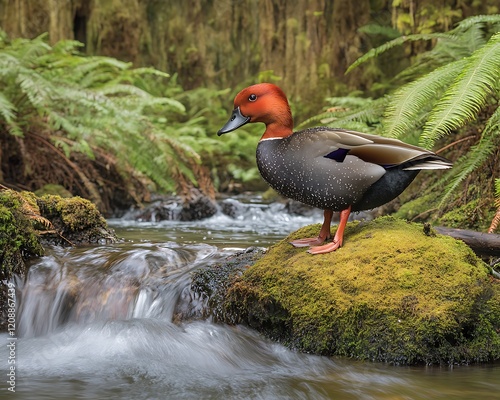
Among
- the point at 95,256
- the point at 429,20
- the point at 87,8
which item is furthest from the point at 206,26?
the point at 95,256

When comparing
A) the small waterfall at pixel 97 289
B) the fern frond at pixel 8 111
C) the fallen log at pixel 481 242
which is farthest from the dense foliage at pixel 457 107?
the fern frond at pixel 8 111

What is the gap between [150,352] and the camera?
2.74 meters

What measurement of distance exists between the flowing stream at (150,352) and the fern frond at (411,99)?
1.33 m

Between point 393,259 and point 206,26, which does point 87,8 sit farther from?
point 393,259

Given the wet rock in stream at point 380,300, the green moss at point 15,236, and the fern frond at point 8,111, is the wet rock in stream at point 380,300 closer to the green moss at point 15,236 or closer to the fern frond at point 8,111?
the green moss at point 15,236

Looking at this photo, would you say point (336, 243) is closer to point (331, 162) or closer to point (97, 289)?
point (331, 162)

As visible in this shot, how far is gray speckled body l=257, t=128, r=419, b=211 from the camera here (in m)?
2.72

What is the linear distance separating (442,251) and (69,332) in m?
1.85

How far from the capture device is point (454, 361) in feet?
8.32

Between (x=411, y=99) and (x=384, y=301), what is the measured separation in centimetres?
188

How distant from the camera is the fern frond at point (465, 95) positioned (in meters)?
3.51

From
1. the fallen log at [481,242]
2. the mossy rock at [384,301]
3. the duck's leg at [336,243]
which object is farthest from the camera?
the fallen log at [481,242]

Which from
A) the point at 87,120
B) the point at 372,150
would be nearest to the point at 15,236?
Answer: the point at 372,150

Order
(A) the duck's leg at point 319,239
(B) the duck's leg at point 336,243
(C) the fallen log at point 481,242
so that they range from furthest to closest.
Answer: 1. (C) the fallen log at point 481,242
2. (A) the duck's leg at point 319,239
3. (B) the duck's leg at point 336,243
